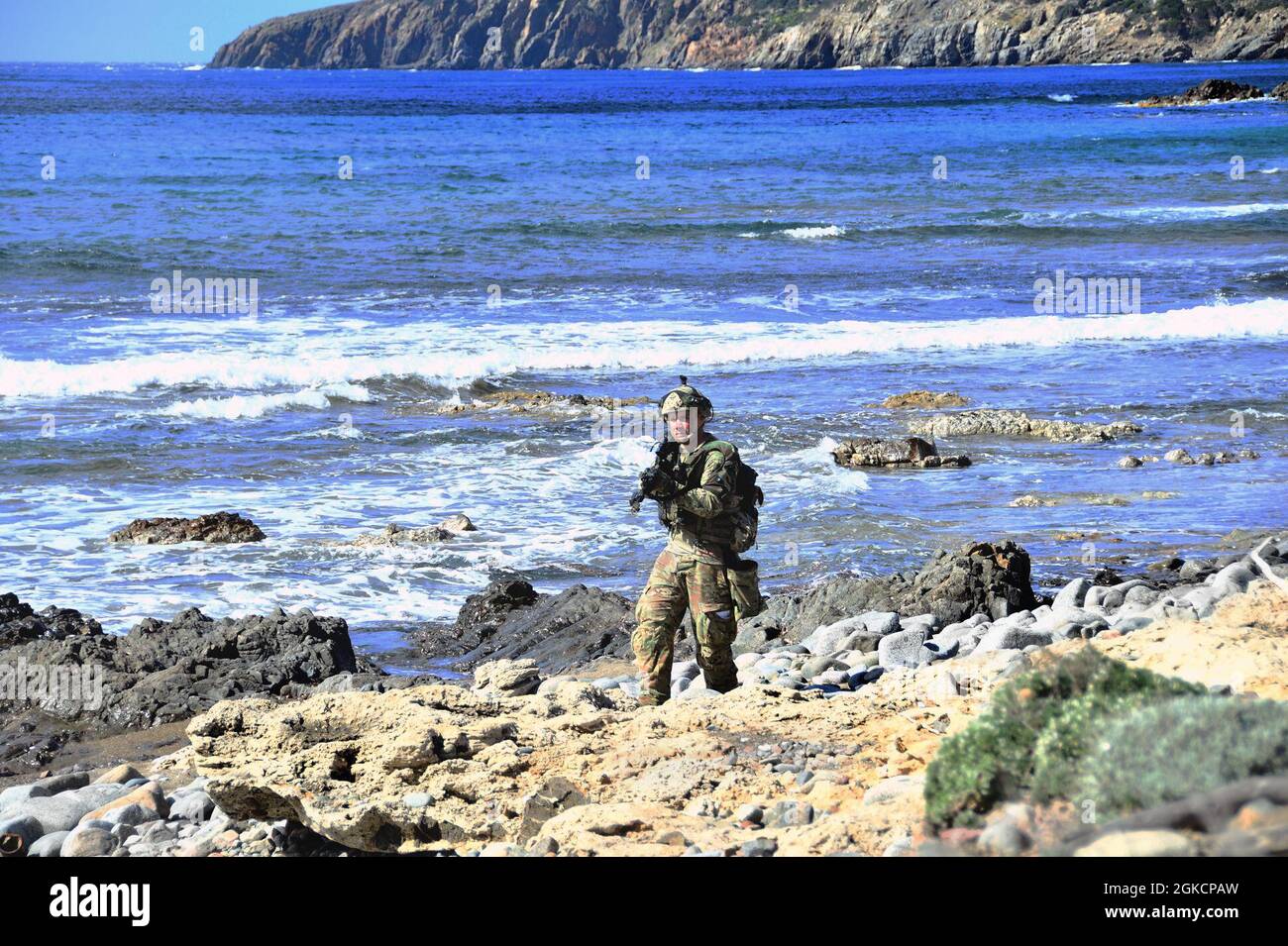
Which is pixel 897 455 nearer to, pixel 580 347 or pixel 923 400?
pixel 923 400

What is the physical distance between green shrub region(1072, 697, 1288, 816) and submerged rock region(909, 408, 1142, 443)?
34.7ft

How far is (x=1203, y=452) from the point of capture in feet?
44.7

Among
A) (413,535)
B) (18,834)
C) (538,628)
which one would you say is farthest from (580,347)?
(18,834)

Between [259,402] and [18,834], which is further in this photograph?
[259,402]

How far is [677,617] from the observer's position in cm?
757

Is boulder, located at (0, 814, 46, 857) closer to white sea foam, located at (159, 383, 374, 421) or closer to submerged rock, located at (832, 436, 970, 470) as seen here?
submerged rock, located at (832, 436, 970, 470)

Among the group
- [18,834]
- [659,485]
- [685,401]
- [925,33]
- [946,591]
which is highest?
[925,33]

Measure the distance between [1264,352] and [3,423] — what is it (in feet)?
50.9

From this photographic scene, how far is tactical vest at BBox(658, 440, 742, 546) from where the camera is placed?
7.41m

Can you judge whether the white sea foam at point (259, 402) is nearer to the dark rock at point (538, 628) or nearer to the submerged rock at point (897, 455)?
the submerged rock at point (897, 455)

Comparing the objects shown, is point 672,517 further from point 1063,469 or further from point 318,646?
point 1063,469

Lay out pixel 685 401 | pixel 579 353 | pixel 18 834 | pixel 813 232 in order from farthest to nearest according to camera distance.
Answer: pixel 813 232, pixel 579 353, pixel 685 401, pixel 18 834

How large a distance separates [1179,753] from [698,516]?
11.9 ft
